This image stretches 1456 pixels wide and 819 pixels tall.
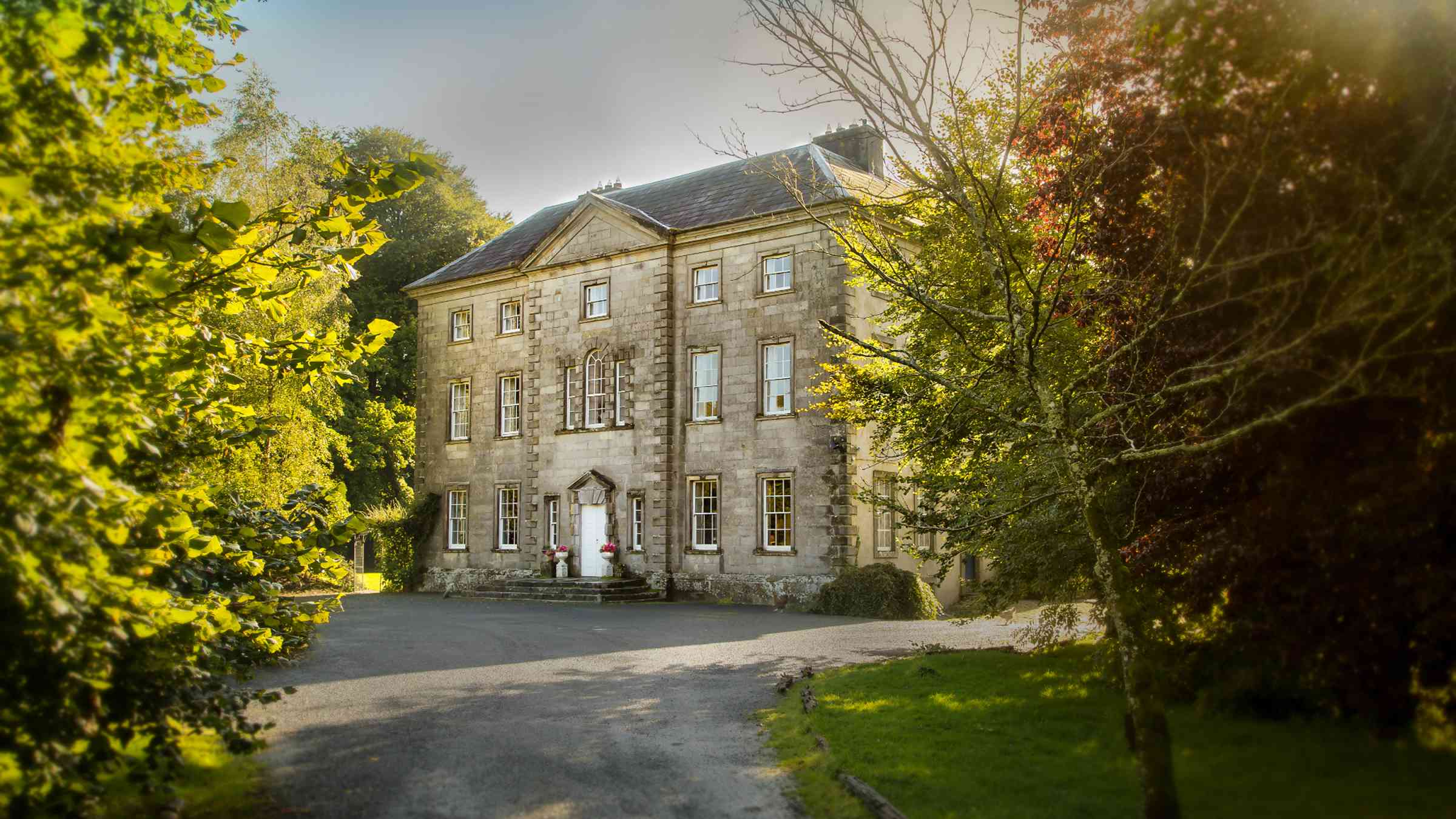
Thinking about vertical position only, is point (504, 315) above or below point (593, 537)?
above

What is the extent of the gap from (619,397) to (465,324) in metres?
8.41

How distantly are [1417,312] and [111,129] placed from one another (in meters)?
7.47

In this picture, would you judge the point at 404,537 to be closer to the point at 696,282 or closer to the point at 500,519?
the point at 500,519

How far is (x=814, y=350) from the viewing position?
27.0 metres

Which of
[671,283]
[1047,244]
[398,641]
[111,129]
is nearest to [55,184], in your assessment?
[111,129]

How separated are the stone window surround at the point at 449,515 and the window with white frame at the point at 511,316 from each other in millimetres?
5432

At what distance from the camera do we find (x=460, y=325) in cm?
3659

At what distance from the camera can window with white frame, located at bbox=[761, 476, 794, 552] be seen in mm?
27109

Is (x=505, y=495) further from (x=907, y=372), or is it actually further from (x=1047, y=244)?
(x=1047, y=244)

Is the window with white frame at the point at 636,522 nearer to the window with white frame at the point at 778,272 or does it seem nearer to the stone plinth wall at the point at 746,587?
the stone plinth wall at the point at 746,587

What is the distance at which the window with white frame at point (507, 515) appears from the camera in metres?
33.9

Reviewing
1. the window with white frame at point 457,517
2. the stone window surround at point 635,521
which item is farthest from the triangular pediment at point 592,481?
the window with white frame at point 457,517

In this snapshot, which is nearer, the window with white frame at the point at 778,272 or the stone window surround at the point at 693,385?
the window with white frame at the point at 778,272

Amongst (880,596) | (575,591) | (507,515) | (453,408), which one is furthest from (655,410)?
(453,408)
